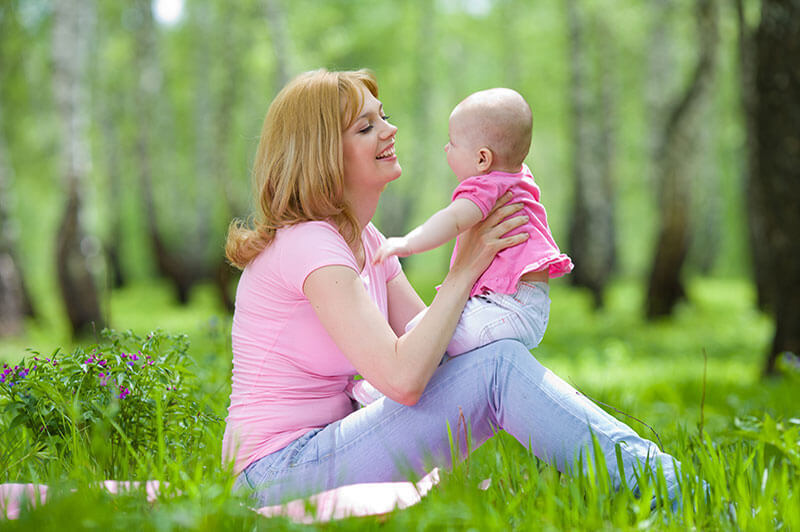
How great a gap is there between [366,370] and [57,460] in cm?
99

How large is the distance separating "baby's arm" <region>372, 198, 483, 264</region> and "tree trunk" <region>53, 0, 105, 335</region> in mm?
7961

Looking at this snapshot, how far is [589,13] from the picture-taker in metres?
16.1

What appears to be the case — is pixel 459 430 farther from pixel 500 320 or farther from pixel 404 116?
pixel 404 116

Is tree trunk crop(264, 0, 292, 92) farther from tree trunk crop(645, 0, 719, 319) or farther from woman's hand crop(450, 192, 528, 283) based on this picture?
woman's hand crop(450, 192, 528, 283)

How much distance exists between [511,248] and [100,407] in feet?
4.55

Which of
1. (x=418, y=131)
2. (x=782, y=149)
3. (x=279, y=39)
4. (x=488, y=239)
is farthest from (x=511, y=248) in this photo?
(x=418, y=131)

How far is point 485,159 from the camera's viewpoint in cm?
261

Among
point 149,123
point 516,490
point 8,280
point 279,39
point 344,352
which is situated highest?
point 279,39

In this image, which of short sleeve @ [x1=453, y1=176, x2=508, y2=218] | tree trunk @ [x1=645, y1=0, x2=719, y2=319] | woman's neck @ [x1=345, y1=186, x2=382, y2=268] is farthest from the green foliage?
tree trunk @ [x1=645, y1=0, x2=719, y2=319]

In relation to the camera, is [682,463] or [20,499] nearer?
[20,499]

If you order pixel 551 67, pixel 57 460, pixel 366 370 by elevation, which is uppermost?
pixel 551 67

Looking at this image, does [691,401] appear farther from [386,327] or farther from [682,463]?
[386,327]

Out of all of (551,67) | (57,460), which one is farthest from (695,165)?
(551,67)

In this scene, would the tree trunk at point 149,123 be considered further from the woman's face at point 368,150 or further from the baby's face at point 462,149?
the baby's face at point 462,149
